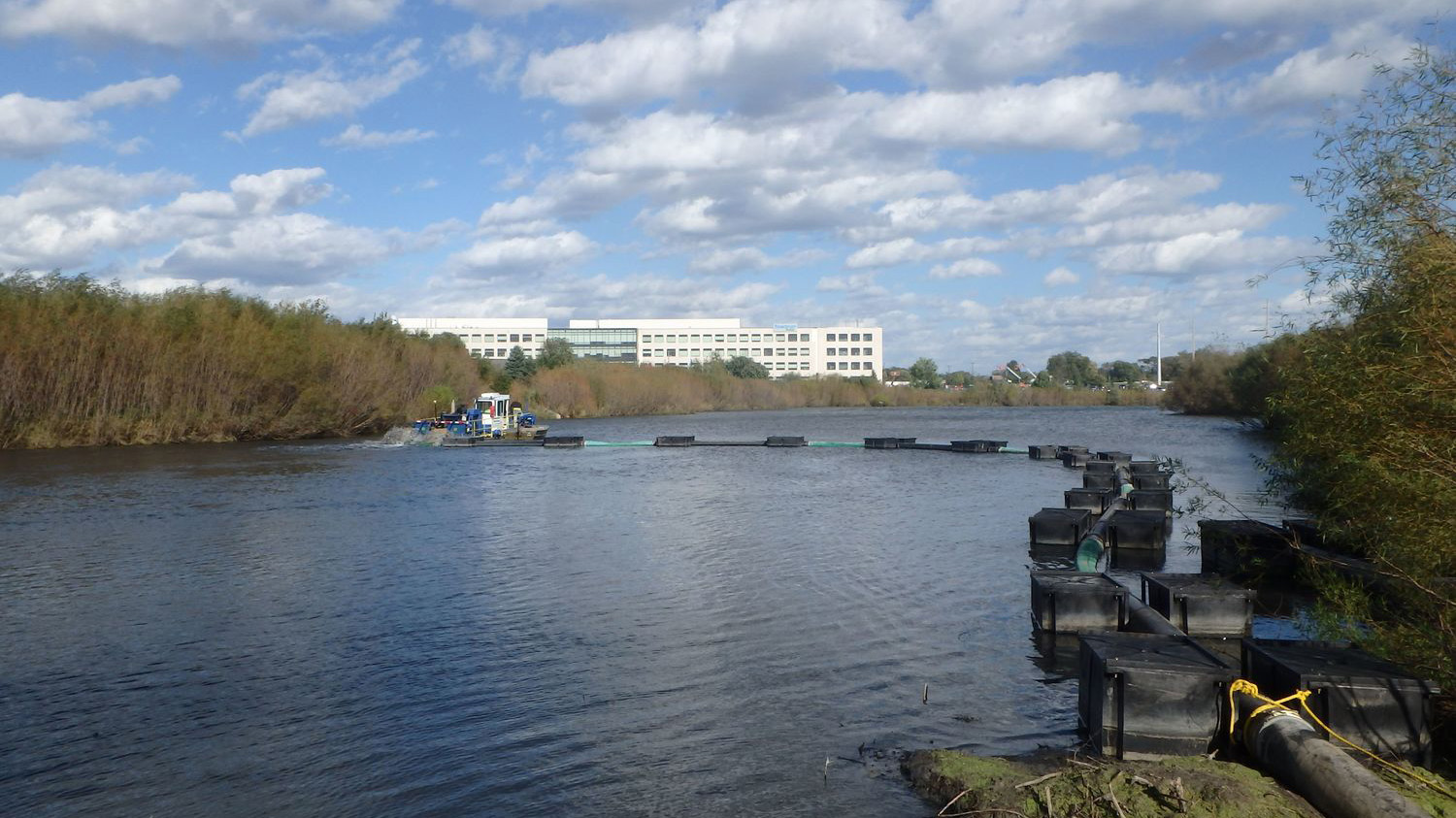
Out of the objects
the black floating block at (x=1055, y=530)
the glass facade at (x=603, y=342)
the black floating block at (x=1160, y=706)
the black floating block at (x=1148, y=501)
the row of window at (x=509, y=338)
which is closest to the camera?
the black floating block at (x=1160, y=706)

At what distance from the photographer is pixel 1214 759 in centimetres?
675

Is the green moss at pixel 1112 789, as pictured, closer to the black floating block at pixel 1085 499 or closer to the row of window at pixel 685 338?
the black floating block at pixel 1085 499

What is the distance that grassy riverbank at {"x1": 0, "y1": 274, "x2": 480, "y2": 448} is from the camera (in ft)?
143

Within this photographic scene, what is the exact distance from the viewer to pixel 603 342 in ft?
518

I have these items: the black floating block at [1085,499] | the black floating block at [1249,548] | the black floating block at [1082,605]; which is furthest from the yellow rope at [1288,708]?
the black floating block at [1085,499]

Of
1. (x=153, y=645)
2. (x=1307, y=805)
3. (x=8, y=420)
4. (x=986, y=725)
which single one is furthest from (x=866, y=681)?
(x=8, y=420)

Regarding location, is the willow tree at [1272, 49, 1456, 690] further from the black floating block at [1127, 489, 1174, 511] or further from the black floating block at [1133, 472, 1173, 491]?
the black floating block at [1133, 472, 1173, 491]

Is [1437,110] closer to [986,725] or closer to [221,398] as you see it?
[986,725]

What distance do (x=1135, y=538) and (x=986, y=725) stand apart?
987 cm

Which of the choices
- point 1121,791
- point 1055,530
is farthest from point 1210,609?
point 1055,530

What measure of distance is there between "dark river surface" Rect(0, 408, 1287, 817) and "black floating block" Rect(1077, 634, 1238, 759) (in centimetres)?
68

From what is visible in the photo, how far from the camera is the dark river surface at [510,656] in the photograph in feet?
23.7

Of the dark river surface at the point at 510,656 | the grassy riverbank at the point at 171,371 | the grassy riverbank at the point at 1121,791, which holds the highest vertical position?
the grassy riverbank at the point at 171,371

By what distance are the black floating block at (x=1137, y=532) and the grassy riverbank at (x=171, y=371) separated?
140 ft
